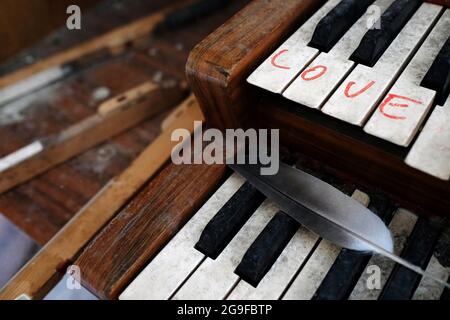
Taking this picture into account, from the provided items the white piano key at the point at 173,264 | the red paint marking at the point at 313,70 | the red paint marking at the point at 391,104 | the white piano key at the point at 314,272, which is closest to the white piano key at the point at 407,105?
the red paint marking at the point at 391,104

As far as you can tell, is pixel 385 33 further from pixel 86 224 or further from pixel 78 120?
pixel 78 120

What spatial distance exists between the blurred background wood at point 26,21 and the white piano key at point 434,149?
57.0 inches

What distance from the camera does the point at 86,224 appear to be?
102cm

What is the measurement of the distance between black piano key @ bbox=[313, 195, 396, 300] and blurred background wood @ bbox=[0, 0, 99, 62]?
4.68 feet

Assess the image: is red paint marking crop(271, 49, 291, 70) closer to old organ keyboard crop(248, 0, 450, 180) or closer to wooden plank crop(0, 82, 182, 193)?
Result: old organ keyboard crop(248, 0, 450, 180)

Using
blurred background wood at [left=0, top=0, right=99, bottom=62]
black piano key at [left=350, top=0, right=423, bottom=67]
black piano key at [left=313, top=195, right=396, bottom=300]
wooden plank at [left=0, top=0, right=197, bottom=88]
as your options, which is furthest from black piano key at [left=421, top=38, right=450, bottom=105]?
blurred background wood at [left=0, top=0, right=99, bottom=62]

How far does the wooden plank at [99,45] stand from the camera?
1491 millimetres

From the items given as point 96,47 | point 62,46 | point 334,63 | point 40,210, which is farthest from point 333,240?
point 62,46

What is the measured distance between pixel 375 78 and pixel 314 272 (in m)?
0.38

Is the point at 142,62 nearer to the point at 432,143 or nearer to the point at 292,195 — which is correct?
the point at 292,195

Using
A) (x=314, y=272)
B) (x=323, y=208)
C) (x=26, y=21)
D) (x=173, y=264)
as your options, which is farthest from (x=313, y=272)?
(x=26, y=21)

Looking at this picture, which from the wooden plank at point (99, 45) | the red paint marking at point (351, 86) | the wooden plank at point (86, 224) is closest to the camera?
the red paint marking at point (351, 86)

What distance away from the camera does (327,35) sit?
920mm

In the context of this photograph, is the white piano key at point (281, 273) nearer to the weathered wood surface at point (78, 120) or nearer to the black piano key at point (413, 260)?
the black piano key at point (413, 260)
